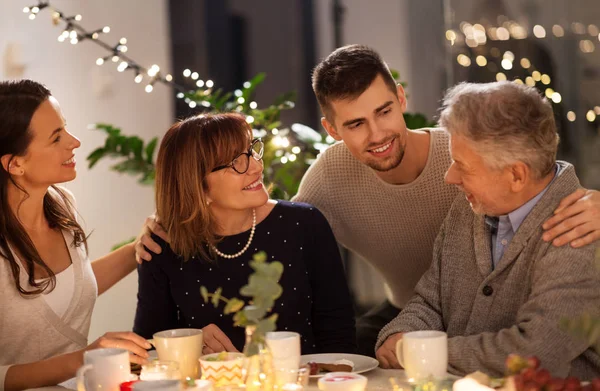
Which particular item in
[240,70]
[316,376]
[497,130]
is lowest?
[316,376]

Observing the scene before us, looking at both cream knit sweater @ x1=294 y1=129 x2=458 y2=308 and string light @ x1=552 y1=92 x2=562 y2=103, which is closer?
cream knit sweater @ x1=294 y1=129 x2=458 y2=308

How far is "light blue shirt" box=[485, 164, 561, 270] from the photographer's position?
203 cm

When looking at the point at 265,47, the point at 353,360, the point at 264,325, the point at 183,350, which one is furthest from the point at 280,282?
the point at 265,47

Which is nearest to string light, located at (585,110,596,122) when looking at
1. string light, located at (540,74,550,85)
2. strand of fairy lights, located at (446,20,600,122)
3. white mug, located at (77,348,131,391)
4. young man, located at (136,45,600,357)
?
strand of fairy lights, located at (446,20,600,122)

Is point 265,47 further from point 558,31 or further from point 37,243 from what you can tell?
point 37,243

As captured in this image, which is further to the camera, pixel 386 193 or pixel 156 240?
pixel 386 193

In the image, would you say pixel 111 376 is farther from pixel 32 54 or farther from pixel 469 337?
pixel 32 54

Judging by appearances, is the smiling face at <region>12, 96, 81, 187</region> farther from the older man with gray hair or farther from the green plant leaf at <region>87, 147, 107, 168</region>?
the green plant leaf at <region>87, 147, 107, 168</region>

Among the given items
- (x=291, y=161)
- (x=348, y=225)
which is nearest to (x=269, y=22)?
(x=291, y=161)

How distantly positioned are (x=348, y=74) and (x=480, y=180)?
0.72 meters

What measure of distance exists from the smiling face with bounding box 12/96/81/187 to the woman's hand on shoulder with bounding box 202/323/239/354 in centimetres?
69

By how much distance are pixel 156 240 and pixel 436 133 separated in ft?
3.30

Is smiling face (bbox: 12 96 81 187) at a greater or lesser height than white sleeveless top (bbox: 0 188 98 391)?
greater

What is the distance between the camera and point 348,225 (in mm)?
2943
